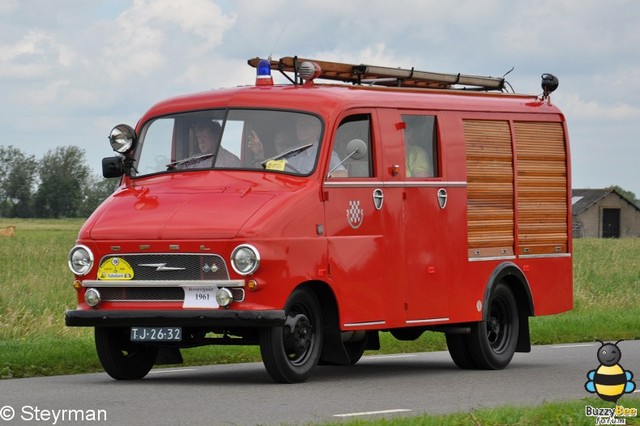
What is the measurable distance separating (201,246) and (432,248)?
11.0 ft

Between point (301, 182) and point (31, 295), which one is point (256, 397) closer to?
point (301, 182)

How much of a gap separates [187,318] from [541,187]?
19.7 ft

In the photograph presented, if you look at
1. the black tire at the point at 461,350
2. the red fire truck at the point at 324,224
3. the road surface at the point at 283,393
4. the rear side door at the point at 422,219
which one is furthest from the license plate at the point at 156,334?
the black tire at the point at 461,350

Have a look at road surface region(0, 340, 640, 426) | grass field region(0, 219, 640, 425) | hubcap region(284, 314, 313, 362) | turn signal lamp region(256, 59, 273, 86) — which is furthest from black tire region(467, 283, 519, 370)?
turn signal lamp region(256, 59, 273, 86)

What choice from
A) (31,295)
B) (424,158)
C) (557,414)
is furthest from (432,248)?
(31,295)

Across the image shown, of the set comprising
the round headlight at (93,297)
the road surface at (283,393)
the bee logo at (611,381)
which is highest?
the round headlight at (93,297)

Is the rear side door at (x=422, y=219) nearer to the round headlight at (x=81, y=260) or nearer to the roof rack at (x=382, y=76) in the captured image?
the roof rack at (x=382, y=76)

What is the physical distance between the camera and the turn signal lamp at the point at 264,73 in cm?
1507

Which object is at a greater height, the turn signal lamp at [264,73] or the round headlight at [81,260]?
the turn signal lamp at [264,73]

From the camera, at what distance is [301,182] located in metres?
13.9

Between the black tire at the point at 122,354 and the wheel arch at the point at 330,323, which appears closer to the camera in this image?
the wheel arch at the point at 330,323

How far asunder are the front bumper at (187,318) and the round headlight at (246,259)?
390 millimetres

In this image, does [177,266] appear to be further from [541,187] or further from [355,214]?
[541,187]

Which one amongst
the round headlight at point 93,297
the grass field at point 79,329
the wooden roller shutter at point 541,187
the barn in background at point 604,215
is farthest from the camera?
the barn in background at point 604,215
